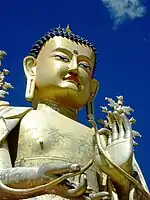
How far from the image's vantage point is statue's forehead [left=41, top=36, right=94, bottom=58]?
6568 millimetres

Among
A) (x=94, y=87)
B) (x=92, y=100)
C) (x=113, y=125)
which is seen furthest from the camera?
(x=94, y=87)

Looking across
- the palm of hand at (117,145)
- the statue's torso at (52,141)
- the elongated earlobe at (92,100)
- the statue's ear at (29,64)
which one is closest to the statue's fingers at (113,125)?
the palm of hand at (117,145)

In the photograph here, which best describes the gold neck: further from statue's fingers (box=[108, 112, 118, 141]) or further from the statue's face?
statue's fingers (box=[108, 112, 118, 141])

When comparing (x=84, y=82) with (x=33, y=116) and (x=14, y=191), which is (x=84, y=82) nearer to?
(x=33, y=116)


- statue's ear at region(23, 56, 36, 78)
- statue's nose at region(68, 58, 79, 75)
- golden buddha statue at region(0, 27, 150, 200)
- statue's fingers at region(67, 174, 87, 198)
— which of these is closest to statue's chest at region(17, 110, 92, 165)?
golden buddha statue at region(0, 27, 150, 200)

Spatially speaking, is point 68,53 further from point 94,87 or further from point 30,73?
point 94,87

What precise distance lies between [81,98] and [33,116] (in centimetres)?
53

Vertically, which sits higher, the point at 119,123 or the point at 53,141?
the point at 119,123

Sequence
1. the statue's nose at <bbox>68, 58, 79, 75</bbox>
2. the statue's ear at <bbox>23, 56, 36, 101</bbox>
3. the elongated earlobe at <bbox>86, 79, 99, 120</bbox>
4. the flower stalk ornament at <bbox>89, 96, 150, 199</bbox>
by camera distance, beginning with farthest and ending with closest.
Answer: the elongated earlobe at <bbox>86, 79, 99, 120</bbox>, the statue's ear at <bbox>23, 56, 36, 101</bbox>, the statue's nose at <bbox>68, 58, 79, 75</bbox>, the flower stalk ornament at <bbox>89, 96, 150, 199</bbox>

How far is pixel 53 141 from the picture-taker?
19.6ft

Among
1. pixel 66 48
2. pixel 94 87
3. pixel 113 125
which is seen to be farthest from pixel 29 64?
pixel 113 125

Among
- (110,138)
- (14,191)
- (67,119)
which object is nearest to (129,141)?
(110,138)

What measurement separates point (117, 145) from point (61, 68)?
99 centimetres

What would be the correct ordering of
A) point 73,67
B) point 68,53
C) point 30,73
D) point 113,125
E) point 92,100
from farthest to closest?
point 92,100 → point 30,73 → point 68,53 → point 73,67 → point 113,125
